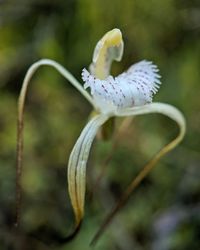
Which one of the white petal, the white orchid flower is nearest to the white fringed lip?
the white orchid flower

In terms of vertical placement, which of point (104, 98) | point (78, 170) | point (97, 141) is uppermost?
point (104, 98)

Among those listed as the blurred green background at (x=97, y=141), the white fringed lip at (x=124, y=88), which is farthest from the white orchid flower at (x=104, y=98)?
the blurred green background at (x=97, y=141)

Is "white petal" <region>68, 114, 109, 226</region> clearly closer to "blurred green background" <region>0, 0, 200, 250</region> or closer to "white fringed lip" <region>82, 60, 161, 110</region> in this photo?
"white fringed lip" <region>82, 60, 161, 110</region>

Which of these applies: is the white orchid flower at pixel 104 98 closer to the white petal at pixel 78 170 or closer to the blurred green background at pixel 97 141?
the white petal at pixel 78 170

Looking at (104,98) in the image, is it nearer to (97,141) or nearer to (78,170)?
(78,170)

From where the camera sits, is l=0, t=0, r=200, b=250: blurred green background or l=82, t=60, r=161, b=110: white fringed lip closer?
l=82, t=60, r=161, b=110: white fringed lip

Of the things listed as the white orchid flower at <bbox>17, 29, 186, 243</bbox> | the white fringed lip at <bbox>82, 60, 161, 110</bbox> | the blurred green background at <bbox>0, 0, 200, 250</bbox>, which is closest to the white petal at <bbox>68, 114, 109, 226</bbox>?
the white orchid flower at <bbox>17, 29, 186, 243</bbox>

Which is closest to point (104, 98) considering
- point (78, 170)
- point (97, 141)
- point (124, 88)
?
point (124, 88)

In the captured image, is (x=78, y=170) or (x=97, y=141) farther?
(x=97, y=141)

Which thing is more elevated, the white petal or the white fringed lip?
the white fringed lip
